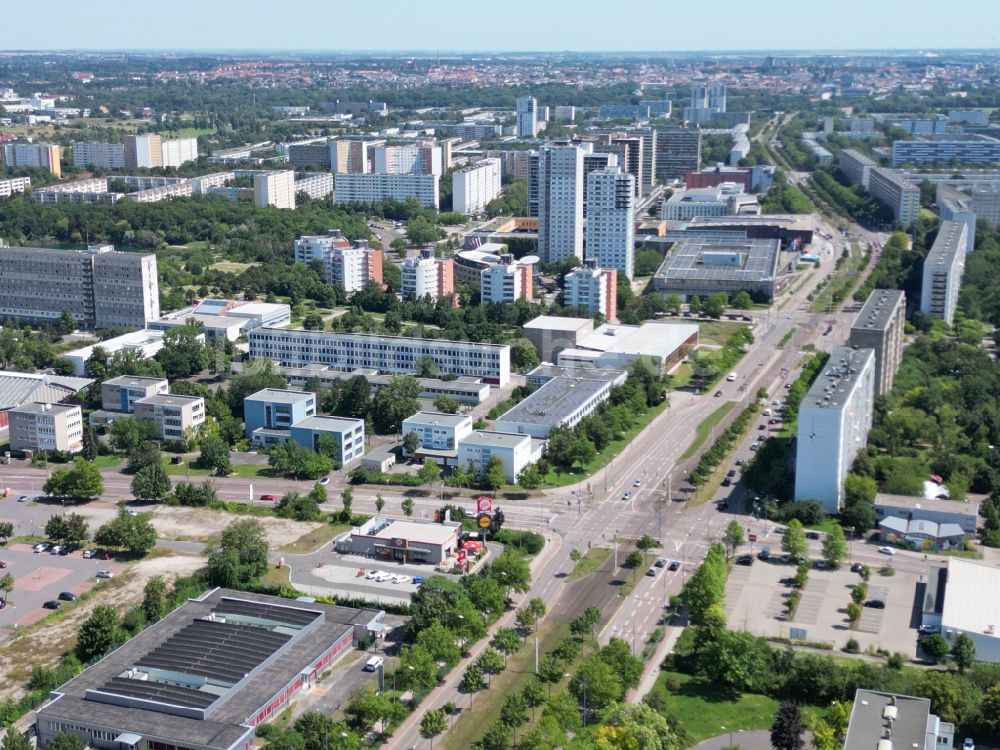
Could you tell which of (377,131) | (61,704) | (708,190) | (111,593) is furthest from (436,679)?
(377,131)

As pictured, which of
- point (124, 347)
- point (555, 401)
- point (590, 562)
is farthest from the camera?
point (124, 347)

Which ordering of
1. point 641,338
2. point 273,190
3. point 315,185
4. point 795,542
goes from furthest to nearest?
point 315,185, point 273,190, point 641,338, point 795,542

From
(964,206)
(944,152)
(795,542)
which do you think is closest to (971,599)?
(795,542)

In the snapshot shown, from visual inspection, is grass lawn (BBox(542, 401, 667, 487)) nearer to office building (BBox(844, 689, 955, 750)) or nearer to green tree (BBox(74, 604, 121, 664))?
green tree (BBox(74, 604, 121, 664))

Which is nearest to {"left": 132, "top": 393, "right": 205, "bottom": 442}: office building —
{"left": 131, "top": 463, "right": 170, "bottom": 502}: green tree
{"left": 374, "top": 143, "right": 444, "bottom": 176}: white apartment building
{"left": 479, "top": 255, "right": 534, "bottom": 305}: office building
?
{"left": 131, "top": 463, "right": 170, "bottom": 502}: green tree

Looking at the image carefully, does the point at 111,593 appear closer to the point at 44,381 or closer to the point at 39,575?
the point at 39,575

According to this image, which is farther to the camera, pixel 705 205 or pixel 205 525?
pixel 705 205

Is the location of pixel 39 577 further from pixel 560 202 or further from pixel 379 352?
pixel 560 202
